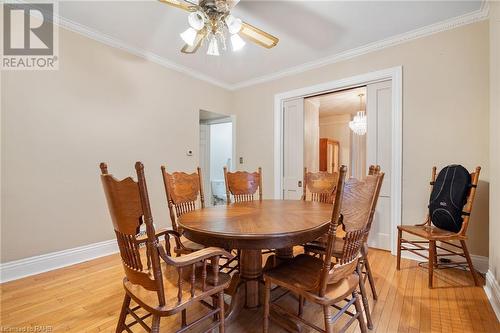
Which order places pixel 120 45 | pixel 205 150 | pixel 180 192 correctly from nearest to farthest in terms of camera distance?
A: 1. pixel 180 192
2. pixel 120 45
3. pixel 205 150

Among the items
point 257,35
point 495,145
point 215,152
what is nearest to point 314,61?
point 257,35

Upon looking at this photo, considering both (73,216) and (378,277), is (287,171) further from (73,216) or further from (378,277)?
(73,216)

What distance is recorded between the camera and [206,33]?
195 centimetres

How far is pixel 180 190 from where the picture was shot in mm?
2168

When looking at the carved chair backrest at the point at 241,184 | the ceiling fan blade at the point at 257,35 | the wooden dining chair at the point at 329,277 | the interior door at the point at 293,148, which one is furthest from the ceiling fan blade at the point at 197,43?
the interior door at the point at 293,148

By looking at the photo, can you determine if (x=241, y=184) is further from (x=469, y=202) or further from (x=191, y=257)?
(x=469, y=202)

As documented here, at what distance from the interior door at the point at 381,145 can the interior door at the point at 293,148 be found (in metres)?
1.03

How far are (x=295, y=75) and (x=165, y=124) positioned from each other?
2.17 meters

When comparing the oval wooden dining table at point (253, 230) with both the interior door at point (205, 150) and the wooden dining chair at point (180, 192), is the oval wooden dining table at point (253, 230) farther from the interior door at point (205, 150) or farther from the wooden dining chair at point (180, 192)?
the interior door at point (205, 150)

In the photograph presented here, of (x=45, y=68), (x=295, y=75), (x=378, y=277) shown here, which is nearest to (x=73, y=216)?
(x=45, y=68)

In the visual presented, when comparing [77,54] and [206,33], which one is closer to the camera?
[206,33]

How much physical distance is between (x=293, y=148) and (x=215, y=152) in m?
3.02

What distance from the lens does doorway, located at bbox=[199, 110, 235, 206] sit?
15.7 ft

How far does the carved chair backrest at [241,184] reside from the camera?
8.68 ft
